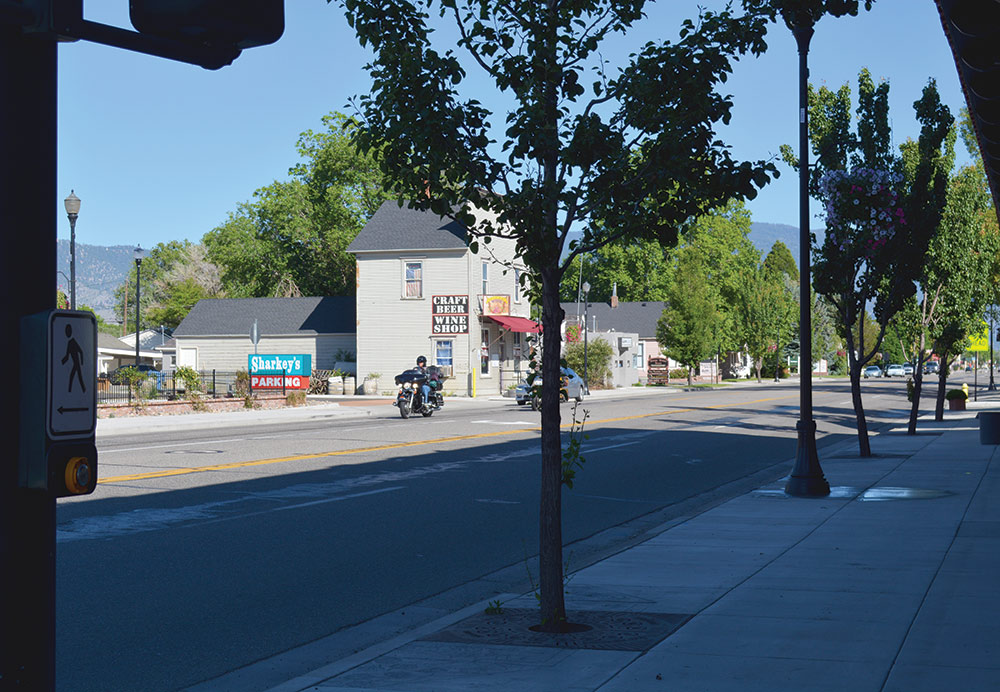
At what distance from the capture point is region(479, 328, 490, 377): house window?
183 ft

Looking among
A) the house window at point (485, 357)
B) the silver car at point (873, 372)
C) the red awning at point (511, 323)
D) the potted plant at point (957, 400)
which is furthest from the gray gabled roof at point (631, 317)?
the potted plant at point (957, 400)

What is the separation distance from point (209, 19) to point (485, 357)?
52655 mm

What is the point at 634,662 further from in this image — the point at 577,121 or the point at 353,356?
the point at 353,356

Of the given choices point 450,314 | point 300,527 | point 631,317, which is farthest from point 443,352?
point 631,317

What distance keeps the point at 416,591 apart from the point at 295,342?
55.6m

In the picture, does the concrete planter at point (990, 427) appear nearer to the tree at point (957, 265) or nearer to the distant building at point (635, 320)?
the tree at point (957, 265)

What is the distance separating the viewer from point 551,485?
25.5ft

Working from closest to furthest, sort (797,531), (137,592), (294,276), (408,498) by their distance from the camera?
(137,592) → (797,531) → (408,498) → (294,276)

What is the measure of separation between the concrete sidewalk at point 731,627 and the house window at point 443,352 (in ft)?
143

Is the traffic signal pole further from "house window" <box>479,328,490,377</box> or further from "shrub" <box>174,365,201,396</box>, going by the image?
"house window" <box>479,328,490,377</box>

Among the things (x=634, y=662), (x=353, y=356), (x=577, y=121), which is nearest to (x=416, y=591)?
(x=634, y=662)

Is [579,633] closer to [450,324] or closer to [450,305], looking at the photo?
[450,324]

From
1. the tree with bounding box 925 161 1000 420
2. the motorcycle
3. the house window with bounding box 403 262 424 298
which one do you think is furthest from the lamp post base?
the house window with bounding box 403 262 424 298

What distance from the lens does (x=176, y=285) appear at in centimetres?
11100
